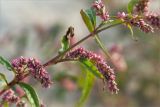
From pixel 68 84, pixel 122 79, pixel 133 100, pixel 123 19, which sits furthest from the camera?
pixel 133 100

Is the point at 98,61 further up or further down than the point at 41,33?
further up

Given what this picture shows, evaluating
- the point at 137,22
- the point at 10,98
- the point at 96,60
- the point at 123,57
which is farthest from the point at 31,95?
the point at 123,57

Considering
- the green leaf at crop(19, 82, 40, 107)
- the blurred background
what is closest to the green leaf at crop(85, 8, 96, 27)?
the green leaf at crop(19, 82, 40, 107)

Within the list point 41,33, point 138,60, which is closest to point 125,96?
point 138,60

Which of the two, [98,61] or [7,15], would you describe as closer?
[98,61]

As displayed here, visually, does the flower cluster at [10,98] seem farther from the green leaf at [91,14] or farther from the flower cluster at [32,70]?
the green leaf at [91,14]

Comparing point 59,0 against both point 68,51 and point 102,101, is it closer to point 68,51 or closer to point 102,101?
point 102,101

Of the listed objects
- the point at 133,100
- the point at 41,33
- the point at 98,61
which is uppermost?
the point at 98,61

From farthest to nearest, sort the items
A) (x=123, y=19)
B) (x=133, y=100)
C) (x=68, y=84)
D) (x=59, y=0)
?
(x=59, y=0)
(x=133, y=100)
(x=68, y=84)
(x=123, y=19)

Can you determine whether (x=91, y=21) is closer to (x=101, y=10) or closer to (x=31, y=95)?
(x=101, y=10)

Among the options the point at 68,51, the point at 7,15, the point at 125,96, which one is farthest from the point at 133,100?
the point at 68,51
